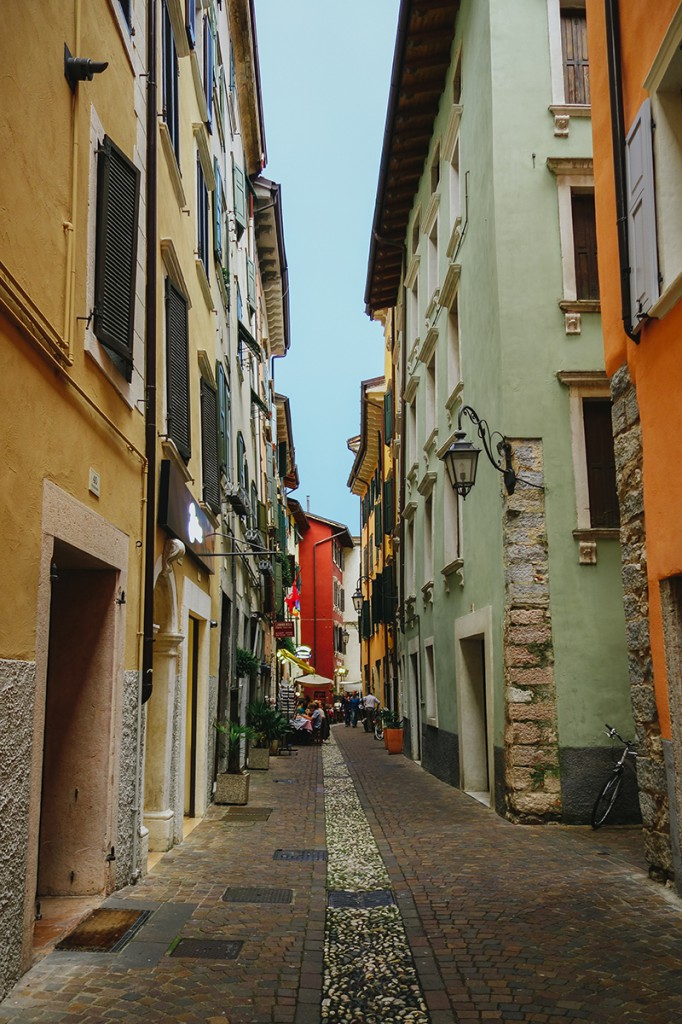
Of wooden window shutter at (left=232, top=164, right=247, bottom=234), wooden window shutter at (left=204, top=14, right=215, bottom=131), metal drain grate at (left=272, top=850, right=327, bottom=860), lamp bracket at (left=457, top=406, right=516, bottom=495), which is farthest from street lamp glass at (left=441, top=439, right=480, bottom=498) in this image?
wooden window shutter at (left=232, top=164, right=247, bottom=234)

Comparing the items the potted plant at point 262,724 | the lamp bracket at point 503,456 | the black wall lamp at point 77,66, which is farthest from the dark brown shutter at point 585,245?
the potted plant at point 262,724

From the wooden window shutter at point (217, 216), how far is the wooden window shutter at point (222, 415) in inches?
64.5

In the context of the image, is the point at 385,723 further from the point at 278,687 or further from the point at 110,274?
the point at 110,274

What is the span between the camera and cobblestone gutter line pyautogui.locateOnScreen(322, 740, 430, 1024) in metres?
4.76

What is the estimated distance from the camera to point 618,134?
784 cm

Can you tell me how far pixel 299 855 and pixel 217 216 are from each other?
→ 30.6 feet

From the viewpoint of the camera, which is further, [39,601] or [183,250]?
[183,250]

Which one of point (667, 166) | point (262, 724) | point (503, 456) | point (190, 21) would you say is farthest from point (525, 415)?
point (262, 724)

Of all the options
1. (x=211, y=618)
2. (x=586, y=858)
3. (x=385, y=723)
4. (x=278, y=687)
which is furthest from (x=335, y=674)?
(x=586, y=858)

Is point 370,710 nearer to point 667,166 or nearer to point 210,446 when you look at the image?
point 210,446

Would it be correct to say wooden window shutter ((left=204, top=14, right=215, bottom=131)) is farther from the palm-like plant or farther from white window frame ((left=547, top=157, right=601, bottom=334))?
the palm-like plant

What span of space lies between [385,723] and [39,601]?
793 inches

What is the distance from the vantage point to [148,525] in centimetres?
795

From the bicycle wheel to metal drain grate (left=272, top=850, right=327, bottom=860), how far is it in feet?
9.94
